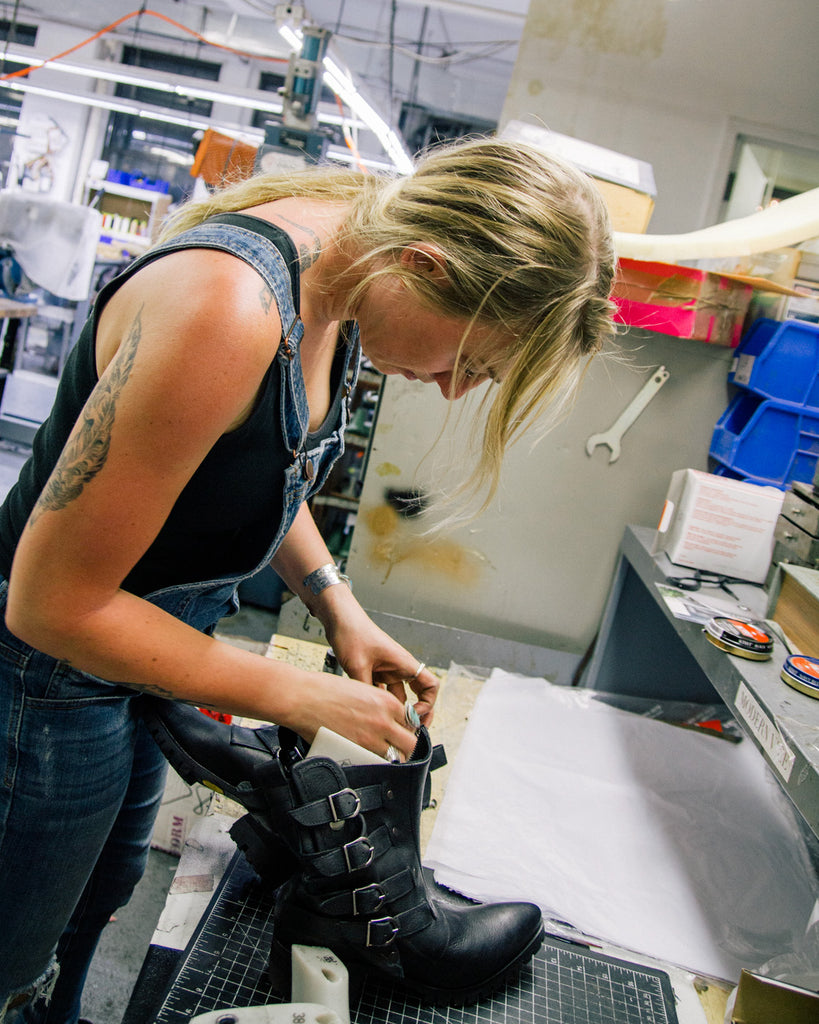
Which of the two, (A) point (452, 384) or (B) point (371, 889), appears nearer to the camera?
(B) point (371, 889)

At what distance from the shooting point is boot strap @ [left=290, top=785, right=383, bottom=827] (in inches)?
28.4

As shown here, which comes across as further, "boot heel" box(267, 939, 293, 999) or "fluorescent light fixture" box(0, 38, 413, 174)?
"fluorescent light fixture" box(0, 38, 413, 174)

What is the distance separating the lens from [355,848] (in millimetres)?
736

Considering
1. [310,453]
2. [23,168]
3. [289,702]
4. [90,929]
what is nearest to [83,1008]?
[90,929]

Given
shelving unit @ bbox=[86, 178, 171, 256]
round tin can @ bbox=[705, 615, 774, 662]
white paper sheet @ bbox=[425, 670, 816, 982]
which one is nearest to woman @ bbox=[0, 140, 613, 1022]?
white paper sheet @ bbox=[425, 670, 816, 982]

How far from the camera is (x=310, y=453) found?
2.91 feet

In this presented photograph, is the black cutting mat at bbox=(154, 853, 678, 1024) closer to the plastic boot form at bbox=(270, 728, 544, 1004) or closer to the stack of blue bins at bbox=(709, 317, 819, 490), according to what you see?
the plastic boot form at bbox=(270, 728, 544, 1004)

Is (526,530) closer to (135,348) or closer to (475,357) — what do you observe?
(475,357)

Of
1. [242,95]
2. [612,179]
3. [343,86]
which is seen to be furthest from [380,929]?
[242,95]

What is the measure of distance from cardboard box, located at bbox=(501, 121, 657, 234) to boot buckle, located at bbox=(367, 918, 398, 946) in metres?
1.70

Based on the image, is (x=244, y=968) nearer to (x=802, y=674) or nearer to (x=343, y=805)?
(x=343, y=805)

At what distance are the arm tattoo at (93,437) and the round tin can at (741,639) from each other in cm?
95

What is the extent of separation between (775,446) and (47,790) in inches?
70.1

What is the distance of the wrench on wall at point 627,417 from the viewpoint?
2.05 m
